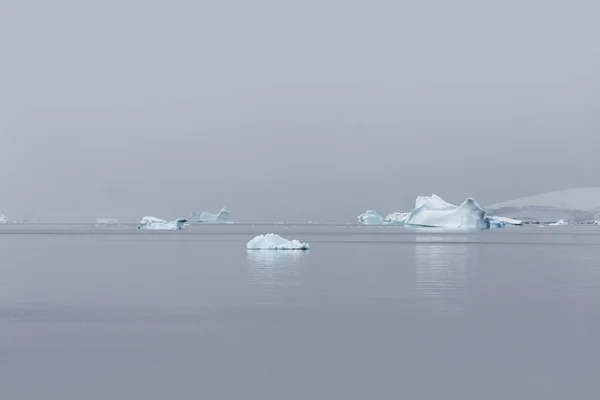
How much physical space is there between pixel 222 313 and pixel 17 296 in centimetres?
560

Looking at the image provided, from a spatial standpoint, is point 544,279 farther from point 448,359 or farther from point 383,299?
point 448,359

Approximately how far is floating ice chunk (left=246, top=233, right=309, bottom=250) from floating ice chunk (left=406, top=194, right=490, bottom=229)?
1838 inches

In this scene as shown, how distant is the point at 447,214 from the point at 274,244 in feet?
171

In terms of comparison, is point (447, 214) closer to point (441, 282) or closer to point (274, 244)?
point (274, 244)

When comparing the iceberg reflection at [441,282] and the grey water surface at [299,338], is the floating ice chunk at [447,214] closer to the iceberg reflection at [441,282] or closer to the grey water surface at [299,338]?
the iceberg reflection at [441,282]

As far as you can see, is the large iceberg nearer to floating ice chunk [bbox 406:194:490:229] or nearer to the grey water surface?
floating ice chunk [bbox 406:194:490:229]

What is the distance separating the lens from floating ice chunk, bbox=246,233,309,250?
34469 millimetres

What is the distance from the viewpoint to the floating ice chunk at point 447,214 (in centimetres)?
7950

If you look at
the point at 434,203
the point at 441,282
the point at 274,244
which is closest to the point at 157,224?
the point at 434,203

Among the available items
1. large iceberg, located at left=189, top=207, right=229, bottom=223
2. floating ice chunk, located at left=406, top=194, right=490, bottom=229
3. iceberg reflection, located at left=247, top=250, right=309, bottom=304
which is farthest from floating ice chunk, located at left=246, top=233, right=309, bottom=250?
large iceberg, located at left=189, top=207, right=229, bottom=223

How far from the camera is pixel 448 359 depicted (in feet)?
30.1

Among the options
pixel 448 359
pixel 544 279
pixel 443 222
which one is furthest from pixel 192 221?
pixel 448 359

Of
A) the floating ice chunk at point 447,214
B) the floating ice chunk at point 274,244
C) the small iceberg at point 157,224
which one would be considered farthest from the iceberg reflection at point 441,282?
the small iceberg at point 157,224

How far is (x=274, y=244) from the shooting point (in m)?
34.8
